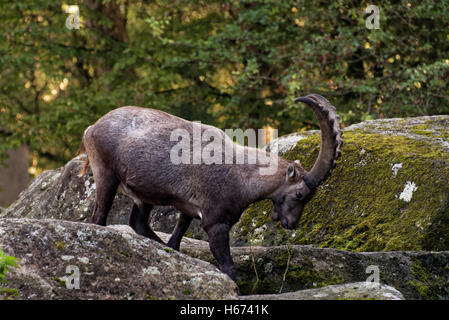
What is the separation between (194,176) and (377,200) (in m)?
2.45

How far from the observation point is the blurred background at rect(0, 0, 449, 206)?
49.5 ft

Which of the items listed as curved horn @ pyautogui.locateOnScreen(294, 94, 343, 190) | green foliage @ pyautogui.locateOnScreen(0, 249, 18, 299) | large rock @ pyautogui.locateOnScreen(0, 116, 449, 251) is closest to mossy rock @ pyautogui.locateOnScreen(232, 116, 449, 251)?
large rock @ pyautogui.locateOnScreen(0, 116, 449, 251)

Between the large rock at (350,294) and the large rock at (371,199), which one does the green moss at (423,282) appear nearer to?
the large rock at (371,199)

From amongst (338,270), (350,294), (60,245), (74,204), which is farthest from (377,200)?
(74,204)

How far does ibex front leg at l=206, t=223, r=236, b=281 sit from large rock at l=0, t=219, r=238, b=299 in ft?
3.50

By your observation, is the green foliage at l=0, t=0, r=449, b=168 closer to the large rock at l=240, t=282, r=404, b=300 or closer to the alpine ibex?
the alpine ibex

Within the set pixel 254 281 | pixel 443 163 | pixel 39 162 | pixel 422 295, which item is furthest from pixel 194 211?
pixel 39 162

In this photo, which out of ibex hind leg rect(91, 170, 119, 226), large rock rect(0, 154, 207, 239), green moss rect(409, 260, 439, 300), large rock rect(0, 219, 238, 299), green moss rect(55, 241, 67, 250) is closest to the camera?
large rock rect(0, 219, 238, 299)

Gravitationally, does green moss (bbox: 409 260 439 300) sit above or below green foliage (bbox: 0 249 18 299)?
below

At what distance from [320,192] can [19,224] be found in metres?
4.37

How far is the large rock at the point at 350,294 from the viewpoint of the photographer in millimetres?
4785

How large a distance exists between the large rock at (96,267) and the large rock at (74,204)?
12.0 feet

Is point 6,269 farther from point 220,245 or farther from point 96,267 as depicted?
point 220,245
